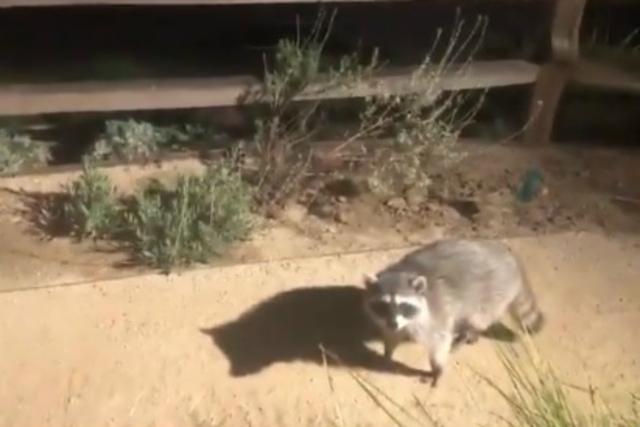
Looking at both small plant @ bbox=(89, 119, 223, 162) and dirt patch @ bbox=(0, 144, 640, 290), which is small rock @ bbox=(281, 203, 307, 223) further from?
small plant @ bbox=(89, 119, 223, 162)

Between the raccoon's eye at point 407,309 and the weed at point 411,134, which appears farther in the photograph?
the weed at point 411,134

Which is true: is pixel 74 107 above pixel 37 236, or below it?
above

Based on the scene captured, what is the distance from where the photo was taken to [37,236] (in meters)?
5.50

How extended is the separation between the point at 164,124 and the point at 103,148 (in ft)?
1.63

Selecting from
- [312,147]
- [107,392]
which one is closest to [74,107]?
[312,147]

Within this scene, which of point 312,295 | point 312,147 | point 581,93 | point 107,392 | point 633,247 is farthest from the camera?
point 581,93

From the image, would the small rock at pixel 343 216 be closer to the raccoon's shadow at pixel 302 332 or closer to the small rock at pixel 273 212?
the small rock at pixel 273 212

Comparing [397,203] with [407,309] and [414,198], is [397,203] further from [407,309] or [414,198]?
[407,309]

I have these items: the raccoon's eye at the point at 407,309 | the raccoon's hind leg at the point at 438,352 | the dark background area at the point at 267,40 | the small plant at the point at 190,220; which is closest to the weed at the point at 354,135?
the small plant at the point at 190,220

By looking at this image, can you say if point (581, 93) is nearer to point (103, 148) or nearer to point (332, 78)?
point (332, 78)

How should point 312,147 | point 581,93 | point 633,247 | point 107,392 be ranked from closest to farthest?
1. point 107,392
2. point 633,247
3. point 312,147
4. point 581,93

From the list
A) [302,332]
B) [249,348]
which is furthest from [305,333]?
[249,348]

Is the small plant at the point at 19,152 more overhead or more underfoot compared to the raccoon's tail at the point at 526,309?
more overhead

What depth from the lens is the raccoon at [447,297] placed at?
451 cm
